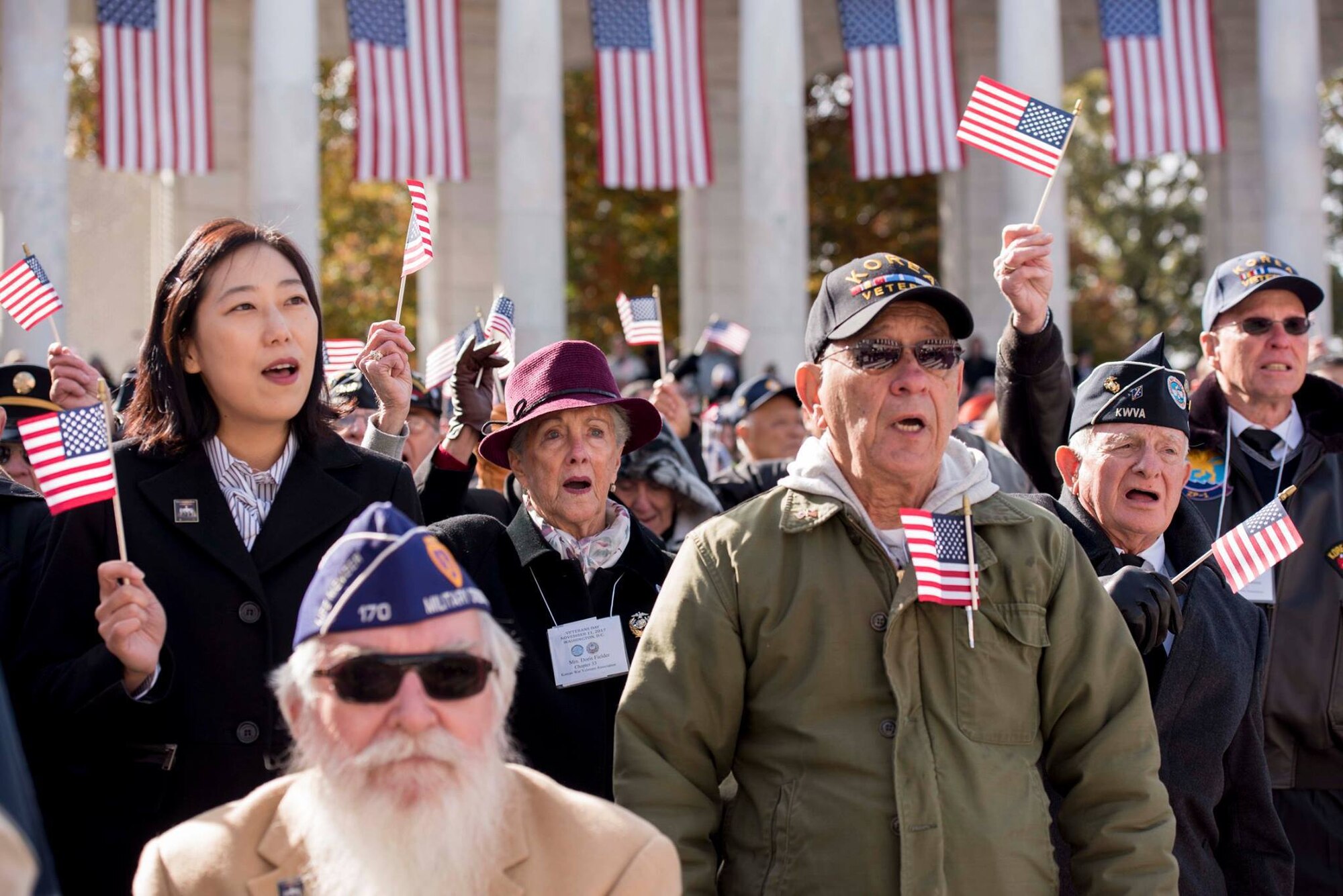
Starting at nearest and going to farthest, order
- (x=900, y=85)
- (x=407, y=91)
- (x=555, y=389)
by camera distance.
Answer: (x=555, y=389) → (x=407, y=91) → (x=900, y=85)

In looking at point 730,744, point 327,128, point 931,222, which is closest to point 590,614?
point 730,744

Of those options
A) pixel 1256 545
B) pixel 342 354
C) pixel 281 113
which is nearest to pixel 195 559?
pixel 1256 545

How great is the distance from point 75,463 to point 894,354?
2.31 metres

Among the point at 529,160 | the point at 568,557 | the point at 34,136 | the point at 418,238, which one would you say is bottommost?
the point at 568,557

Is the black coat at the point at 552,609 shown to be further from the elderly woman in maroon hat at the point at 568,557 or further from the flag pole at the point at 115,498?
the flag pole at the point at 115,498

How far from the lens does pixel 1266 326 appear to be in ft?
24.8

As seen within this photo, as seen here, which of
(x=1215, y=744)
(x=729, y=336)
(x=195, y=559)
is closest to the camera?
(x=195, y=559)

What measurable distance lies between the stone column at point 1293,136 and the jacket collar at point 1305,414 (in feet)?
82.4

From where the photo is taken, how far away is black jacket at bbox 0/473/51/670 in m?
5.44

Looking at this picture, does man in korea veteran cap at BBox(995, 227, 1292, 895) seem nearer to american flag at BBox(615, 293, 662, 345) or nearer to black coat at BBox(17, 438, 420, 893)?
black coat at BBox(17, 438, 420, 893)

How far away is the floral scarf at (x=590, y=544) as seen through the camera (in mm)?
5992

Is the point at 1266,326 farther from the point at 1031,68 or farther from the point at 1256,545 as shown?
the point at 1031,68

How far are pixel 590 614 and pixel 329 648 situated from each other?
217cm

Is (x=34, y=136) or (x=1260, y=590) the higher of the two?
(x=34, y=136)
